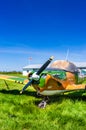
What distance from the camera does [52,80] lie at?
12.2 metres

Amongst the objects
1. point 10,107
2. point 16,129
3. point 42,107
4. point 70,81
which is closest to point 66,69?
point 70,81

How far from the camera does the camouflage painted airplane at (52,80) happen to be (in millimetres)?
11984

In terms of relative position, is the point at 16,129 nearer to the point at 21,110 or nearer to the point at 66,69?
the point at 21,110

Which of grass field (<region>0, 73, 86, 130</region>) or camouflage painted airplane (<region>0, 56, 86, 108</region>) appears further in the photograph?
camouflage painted airplane (<region>0, 56, 86, 108</region>)

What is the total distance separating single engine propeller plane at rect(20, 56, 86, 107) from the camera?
11984 mm

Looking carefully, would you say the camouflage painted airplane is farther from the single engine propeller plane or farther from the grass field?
the grass field

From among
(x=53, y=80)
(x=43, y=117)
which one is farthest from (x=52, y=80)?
(x=43, y=117)

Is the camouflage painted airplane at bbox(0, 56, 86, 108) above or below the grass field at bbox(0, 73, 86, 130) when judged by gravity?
above

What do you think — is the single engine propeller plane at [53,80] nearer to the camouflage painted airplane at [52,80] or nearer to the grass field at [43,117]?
the camouflage painted airplane at [52,80]

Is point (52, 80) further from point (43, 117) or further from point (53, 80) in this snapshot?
point (43, 117)

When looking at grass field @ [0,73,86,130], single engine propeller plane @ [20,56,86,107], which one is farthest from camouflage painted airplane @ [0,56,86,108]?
grass field @ [0,73,86,130]

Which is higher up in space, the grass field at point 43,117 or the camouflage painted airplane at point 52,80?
the camouflage painted airplane at point 52,80

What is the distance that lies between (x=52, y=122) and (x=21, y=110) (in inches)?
82.8

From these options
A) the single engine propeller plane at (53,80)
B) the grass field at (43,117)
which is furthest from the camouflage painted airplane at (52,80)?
the grass field at (43,117)
